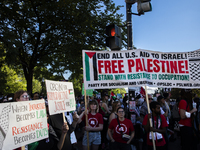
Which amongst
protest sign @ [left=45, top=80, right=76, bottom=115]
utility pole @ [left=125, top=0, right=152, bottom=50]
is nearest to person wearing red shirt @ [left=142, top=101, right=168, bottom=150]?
protest sign @ [left=45, top=80, right=76, bottom=115]

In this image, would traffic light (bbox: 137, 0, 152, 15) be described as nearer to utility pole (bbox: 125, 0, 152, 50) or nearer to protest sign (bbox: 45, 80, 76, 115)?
utility pole (bbox: 125, 0, 152, 50)

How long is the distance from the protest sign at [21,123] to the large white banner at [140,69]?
1.84m

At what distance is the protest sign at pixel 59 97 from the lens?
366 centimetres

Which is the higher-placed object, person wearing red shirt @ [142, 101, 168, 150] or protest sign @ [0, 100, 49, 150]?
protest sign @ [0, 100, 49, 150]

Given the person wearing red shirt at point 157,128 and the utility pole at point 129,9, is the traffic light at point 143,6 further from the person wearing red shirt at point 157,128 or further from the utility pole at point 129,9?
the person wearing red shirt at point 157,128

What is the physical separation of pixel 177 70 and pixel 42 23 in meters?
12.7

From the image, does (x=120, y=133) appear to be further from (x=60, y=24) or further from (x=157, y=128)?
(x=60, y=24)

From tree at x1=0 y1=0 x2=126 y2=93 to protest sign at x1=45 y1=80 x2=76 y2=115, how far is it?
7.54 meters

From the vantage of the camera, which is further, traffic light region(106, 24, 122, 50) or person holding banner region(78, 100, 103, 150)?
traffic light region(106, 24, 122, 50)

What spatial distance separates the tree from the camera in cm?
1248

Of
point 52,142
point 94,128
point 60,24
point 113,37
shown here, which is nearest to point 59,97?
point 52,142

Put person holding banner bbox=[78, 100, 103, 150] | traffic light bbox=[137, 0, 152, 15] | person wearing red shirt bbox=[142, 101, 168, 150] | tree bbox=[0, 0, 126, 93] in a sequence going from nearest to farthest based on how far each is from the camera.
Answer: person wearing red shirt bbox=[142, 101, 168, 150] → person holding banner bbox=[78, 100, 103, 150] → traffic light bbox=[137, 0, 152, 15] → tree bbox=[0, 0, 126, 93]

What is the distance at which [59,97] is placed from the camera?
401cm

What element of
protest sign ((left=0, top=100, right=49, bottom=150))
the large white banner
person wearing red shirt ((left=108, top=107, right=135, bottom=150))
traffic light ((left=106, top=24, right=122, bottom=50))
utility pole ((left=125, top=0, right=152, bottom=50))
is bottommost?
person wearing red shirt ((left=108, top=107, right=135, bottom=150))
